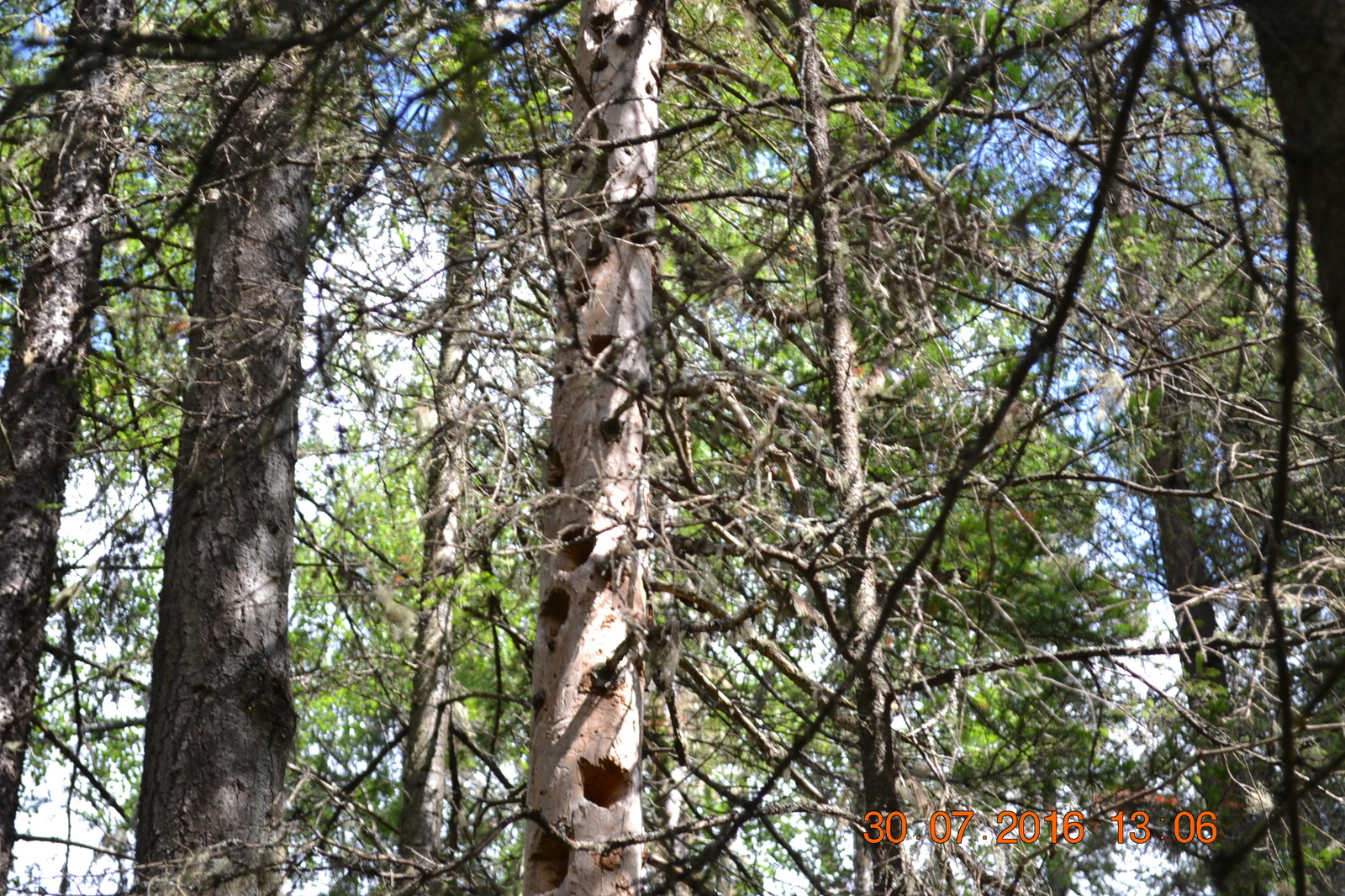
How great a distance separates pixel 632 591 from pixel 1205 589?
6.14 ft

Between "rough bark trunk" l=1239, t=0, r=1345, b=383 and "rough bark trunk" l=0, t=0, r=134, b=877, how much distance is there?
5.37m

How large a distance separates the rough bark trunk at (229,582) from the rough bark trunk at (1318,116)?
3302mm

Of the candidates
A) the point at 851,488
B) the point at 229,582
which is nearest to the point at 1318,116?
the point at 851,488

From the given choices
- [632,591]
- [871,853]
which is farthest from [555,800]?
[871,853]

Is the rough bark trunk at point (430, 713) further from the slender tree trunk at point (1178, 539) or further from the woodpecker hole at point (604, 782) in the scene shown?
the slender tree trunk at point (1178, 539)

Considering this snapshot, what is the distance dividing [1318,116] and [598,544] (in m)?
2.79

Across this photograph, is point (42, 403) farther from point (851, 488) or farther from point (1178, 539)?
point (1178, 539)

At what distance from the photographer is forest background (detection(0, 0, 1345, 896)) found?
3406 millimetres

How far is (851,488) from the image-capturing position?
11.8 feet

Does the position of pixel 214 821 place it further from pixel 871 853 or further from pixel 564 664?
pixel 871 853

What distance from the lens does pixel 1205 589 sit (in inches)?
142

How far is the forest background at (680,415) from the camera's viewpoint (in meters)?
3.41

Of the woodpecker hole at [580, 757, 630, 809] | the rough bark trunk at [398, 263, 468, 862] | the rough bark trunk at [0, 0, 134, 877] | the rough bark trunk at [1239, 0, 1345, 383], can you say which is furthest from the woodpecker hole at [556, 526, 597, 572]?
the rough bark trunk at [0, 0, 134, 877]

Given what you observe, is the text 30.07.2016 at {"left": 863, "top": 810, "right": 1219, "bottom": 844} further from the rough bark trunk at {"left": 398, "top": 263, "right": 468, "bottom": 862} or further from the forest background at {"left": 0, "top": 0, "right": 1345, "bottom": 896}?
the rough bark trunk at {"left": 398, "top": 263, "right": 468, "bottom": 862}
